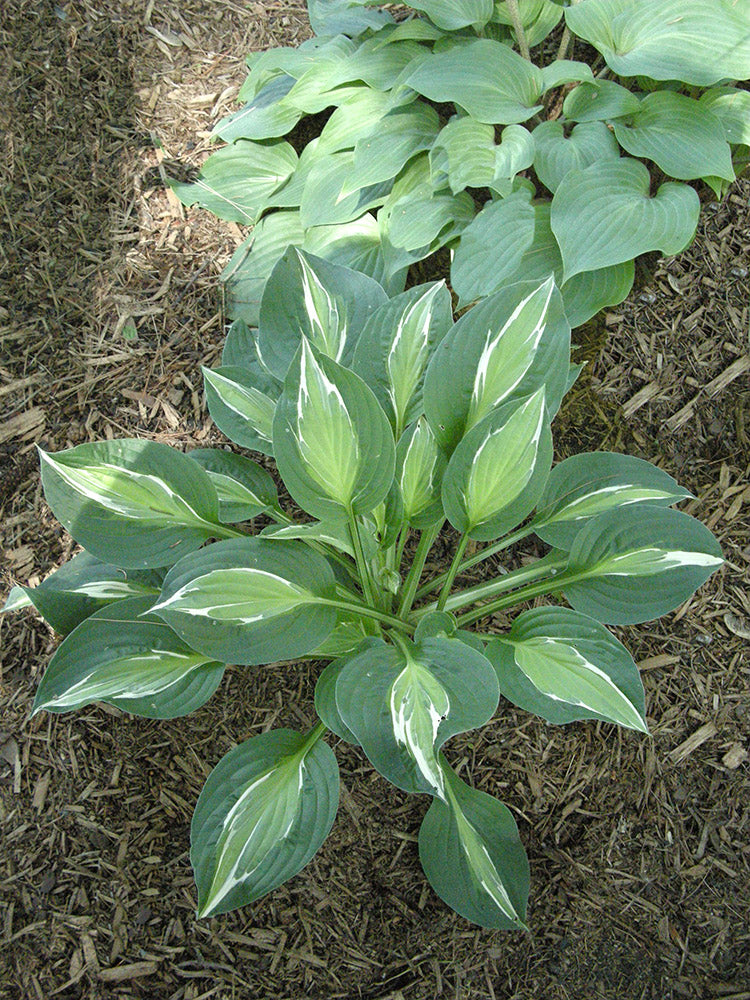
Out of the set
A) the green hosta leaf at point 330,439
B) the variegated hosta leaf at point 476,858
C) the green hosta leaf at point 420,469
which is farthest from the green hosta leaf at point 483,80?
the variegated hosta leaf at point 476,858

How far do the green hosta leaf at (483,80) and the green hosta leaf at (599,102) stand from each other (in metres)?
0.10

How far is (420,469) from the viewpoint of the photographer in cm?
126

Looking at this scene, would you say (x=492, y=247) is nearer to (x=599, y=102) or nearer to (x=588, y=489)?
(x=599, y=102)

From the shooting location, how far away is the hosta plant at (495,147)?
1.57 meters

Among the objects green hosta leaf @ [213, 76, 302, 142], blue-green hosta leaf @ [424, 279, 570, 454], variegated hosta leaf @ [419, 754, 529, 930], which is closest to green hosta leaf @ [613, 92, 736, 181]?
blue-green hosta leaf @ [424, 279, 570, 454]

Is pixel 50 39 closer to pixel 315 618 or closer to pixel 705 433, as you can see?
pixel 315 618

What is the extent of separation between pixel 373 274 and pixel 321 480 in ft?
2.59

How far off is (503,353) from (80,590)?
2.76 ft

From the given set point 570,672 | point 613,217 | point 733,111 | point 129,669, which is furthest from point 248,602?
point 733,111

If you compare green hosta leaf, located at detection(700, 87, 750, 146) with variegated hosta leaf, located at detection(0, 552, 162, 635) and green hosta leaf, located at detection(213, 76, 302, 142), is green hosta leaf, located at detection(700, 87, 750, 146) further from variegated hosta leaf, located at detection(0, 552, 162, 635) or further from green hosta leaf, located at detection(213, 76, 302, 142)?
variegated hosta leaf, located at detection(0, 552, 162, 635)

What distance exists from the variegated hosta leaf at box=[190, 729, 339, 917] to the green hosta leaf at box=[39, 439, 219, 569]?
37 cm

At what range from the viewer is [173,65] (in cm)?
204

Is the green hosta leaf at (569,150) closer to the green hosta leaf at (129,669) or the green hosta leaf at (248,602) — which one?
the green hosta leaf at (248,602)

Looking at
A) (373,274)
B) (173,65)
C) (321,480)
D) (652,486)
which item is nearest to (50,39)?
(173,65)
